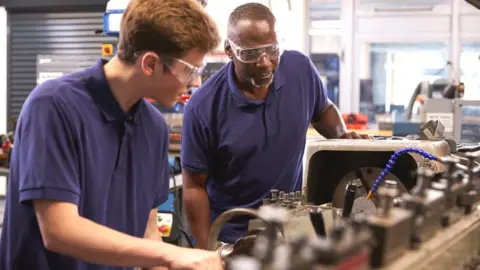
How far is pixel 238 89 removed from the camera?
1.78 metres

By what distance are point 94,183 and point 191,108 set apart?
2.17ft

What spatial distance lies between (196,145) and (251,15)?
1.34 ft

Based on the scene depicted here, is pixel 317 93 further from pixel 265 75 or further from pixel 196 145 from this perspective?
pixel 196 145

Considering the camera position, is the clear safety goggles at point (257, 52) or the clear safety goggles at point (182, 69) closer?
the clear safety goggles at point (182, 69)

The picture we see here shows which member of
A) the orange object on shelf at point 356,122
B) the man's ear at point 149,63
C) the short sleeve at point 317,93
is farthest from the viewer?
the orange object on shelf at point 356,122

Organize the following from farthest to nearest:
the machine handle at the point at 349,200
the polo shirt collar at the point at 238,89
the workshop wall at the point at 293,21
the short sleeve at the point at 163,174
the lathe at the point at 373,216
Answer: the workshop wall at the point at 293,21
the polo shirt collar at the point at 238,89
the short sleeve at the point at 163,174
the machine handle at the point at 349,200
the lathe at the point at 373,216

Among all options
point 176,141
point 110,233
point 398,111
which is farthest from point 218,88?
point 398,111

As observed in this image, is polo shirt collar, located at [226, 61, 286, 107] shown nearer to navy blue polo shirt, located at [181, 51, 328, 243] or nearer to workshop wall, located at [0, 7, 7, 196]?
navy blue polo shirt, located at [181, 51, 328, 243]

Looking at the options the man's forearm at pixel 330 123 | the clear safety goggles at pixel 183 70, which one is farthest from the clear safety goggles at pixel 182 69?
the man's forearm at pixel 330 123

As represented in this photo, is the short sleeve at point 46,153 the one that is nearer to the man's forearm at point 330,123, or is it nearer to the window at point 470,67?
the man's forearm at point 330,123

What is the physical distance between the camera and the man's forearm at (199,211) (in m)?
1.81

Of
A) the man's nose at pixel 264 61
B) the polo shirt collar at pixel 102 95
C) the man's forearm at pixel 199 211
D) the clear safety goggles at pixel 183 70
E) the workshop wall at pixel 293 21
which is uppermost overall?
the workshop wall at pixel 293 21

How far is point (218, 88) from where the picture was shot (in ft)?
5.92

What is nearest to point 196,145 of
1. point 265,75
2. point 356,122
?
point 265,75
